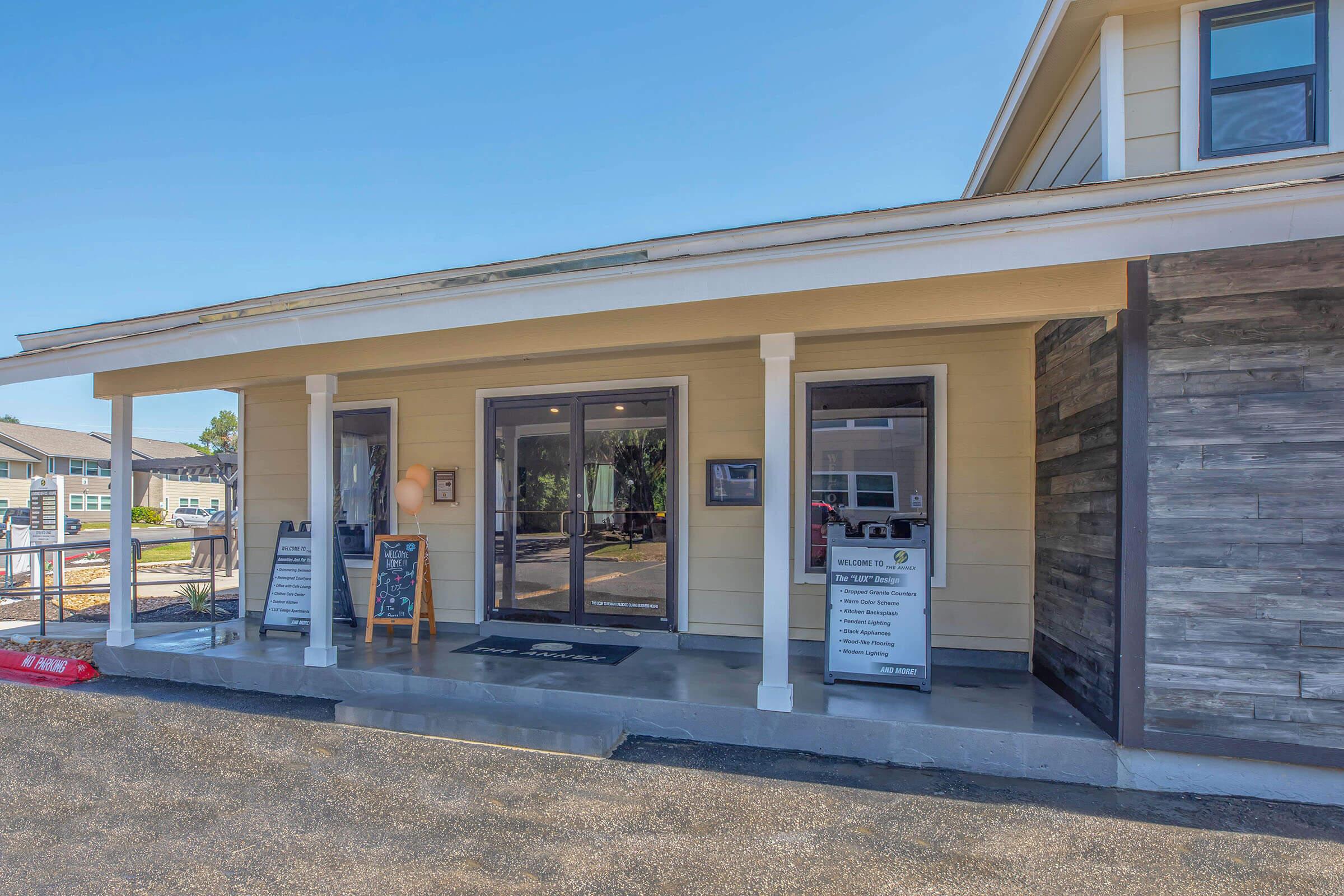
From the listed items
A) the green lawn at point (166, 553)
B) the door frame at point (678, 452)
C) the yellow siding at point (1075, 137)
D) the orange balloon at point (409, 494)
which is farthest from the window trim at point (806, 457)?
the green lawn at point (166, 553)

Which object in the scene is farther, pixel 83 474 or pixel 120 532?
pixel 83 474

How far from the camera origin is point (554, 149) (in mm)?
12906

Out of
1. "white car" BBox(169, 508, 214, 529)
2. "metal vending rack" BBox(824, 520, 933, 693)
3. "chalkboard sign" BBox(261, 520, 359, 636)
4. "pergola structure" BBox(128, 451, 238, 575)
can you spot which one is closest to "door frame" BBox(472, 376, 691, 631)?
"metal vending rack" BBox(824, 520, 933, 693)

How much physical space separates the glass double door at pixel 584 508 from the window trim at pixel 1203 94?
346 cm

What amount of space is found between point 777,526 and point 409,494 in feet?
10.9

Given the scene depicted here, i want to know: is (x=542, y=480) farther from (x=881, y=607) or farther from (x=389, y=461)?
(x=881, y=607)

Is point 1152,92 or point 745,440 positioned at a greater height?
point 1152,92

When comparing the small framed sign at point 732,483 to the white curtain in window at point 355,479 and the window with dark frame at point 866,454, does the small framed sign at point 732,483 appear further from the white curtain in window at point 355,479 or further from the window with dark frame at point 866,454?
the white curtain in window at point 355,479

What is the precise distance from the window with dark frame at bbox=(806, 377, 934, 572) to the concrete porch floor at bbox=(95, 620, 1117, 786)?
1045 millimetres

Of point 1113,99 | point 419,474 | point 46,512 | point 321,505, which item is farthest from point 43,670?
point 1113,99

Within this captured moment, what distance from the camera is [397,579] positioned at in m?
5.32

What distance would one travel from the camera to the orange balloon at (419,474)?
557cm

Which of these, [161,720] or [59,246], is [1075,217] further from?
[59,246]

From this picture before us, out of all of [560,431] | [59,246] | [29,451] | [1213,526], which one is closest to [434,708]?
[560,431]
